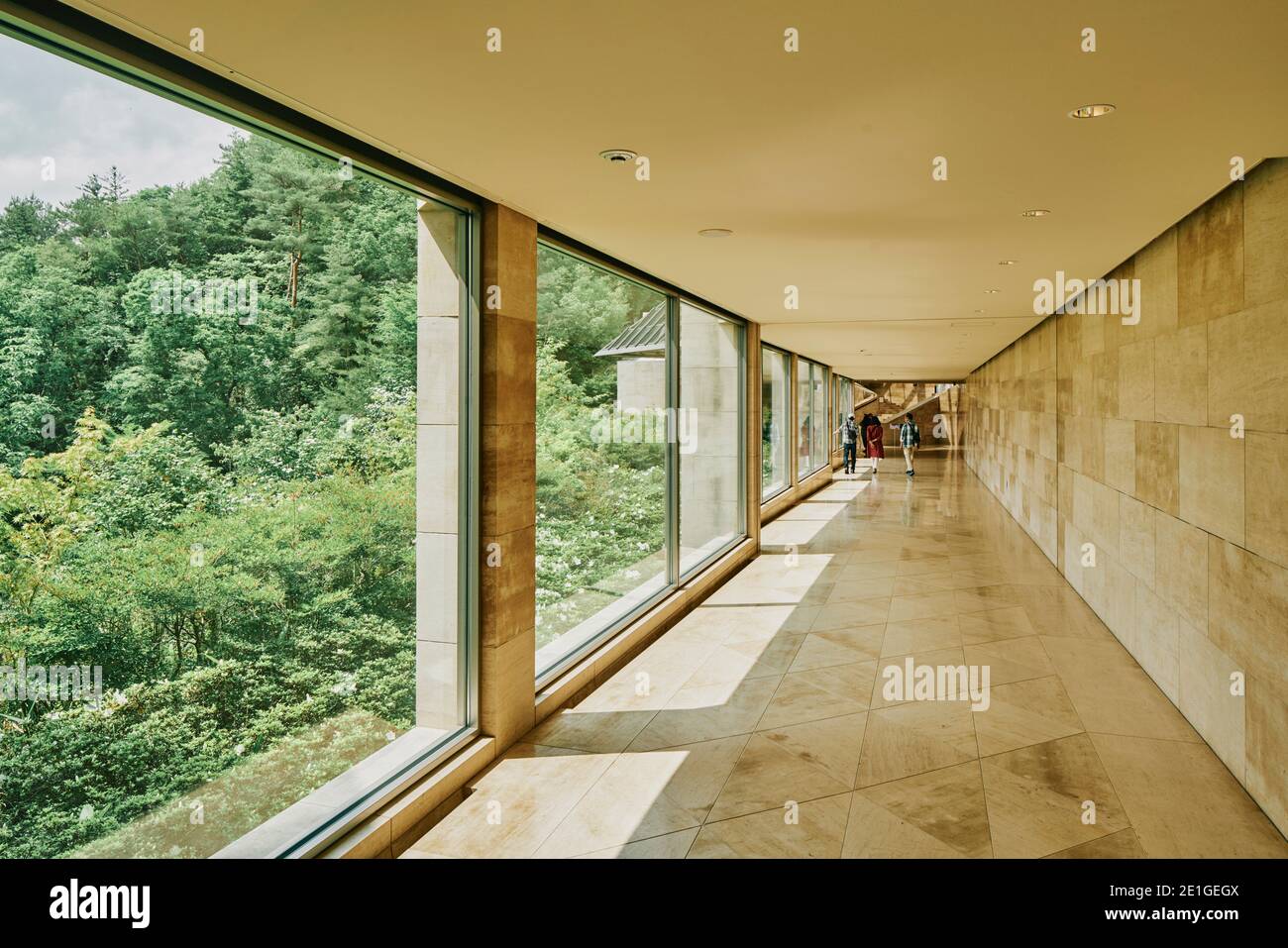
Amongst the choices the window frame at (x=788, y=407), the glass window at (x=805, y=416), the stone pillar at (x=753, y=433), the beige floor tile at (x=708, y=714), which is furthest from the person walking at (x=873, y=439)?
the beige floor tile at (x=708, y=714)

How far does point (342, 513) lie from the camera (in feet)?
11.7

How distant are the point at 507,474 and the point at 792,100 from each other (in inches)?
96.4

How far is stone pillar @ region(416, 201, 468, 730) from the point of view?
13.9 ft

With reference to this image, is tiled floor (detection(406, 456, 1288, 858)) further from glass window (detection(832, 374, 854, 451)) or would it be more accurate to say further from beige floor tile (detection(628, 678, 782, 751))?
glass window (detection(832, 374, 854, 451))

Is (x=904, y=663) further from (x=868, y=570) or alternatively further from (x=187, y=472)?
(x=187, y=472)

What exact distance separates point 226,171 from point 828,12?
2.06 meters

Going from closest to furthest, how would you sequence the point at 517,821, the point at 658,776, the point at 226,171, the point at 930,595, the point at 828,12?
the point at 828,12
the point at 226,171
the point at 517,821
the point at 658,776
the point at 930,595

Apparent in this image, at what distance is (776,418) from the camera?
48.2 ft

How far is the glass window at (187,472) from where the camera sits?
2217 mm

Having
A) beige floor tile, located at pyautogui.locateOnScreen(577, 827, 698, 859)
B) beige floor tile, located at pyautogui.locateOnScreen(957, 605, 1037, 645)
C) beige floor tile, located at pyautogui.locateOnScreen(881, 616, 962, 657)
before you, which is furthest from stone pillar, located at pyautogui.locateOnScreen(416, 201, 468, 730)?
beige floor tile, located at pyautogui.locateOnScreen(957, 605, 1037, 645)

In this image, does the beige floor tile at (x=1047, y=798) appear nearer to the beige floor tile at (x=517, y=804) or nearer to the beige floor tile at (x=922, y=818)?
the beige floor tile at (x=922, y=818)

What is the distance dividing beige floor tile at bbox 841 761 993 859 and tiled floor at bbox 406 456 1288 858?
0.01m
